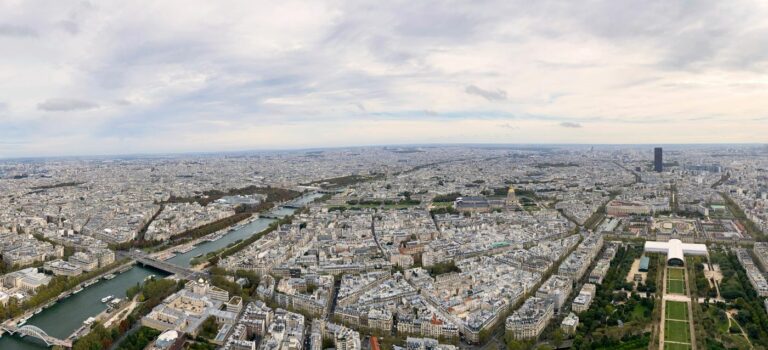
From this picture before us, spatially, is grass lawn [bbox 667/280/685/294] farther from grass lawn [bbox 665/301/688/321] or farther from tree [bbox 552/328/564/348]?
tree [bbox 552/328/564/348]

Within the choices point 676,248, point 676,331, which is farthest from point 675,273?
point 676,331

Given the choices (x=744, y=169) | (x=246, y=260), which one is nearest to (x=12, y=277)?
(x=246, y=260)

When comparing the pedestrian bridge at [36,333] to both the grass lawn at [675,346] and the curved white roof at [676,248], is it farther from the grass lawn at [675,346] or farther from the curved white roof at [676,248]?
the curved white roof at [676,248]

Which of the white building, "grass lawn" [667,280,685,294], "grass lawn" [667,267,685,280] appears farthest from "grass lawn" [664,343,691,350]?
the white building

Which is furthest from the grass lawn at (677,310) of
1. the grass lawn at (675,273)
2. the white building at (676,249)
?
the white building at (676,249)

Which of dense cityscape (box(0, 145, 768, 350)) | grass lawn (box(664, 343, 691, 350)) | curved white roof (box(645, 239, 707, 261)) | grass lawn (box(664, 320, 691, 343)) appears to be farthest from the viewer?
curved white roof (box(645, 239, 707, 261))

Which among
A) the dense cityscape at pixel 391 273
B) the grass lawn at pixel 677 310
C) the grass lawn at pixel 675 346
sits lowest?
the grass lawn at pixel 675 346
